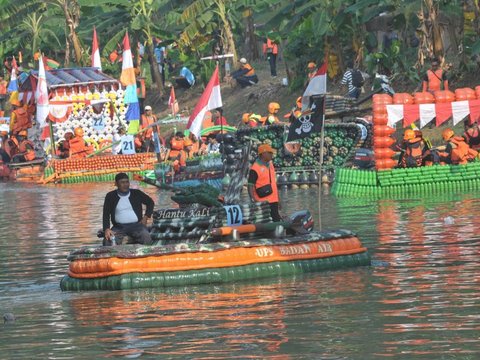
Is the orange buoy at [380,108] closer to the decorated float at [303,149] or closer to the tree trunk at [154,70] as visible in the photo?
the decorated float at [303,149]

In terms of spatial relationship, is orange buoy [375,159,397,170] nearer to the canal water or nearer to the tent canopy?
the canal water

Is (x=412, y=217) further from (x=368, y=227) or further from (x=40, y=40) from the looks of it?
(x=40, y=40)

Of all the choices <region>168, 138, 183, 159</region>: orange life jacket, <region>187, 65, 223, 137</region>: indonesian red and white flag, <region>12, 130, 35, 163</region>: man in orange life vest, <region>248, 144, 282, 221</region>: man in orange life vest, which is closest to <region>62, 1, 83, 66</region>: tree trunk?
<region>12, 130, 35, 163</region>: man in orange life vest

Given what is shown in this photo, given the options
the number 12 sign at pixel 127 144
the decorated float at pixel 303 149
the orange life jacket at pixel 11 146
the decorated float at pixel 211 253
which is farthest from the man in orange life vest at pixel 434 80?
the orange life jacket at pixel 11 146

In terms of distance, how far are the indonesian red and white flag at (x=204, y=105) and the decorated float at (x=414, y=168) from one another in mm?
4927

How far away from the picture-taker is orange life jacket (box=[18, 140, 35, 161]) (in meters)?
54.4

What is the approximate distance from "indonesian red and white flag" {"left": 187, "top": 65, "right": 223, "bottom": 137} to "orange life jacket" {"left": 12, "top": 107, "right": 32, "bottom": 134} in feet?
81.6

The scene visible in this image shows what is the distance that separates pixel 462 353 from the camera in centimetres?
1365

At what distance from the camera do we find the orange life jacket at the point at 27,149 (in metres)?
54.4

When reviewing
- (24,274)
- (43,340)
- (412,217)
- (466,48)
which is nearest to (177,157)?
(466,48)

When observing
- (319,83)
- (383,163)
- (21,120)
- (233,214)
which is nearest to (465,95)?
(383,163)

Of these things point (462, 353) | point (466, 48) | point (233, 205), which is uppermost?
point (466, 48)

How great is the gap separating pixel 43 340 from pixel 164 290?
361 cm

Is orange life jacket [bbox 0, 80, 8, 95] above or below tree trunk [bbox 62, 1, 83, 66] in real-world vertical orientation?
below
